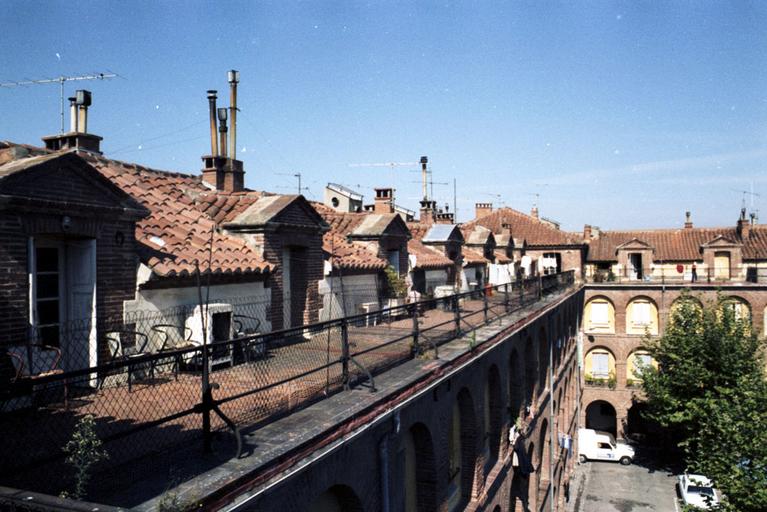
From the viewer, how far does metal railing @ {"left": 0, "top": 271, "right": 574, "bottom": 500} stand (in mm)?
4328

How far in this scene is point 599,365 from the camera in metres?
37.7

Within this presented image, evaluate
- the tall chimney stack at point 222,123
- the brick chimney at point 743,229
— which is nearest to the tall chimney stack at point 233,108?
the tall chimney stack at point 222,123

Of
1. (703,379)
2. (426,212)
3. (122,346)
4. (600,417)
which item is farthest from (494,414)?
(600,417)

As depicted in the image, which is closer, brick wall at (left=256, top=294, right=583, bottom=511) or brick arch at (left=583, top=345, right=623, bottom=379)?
brick wall at (left=256, top=294, right=583, bottom=511)

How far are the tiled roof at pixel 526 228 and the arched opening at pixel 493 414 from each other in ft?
87.8

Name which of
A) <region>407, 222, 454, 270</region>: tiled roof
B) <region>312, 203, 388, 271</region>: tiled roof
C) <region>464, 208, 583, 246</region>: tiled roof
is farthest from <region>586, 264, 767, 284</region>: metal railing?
<region>312, 203, 388, 271</region>: tiled roof

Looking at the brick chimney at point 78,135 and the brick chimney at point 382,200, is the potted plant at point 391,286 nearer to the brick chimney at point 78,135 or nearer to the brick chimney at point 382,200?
the brick chimney at point 382,200

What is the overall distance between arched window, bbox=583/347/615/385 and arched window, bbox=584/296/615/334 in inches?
52.9

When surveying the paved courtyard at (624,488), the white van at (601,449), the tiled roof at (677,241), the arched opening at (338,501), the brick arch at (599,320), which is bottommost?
the paved courtyard at (624,488)

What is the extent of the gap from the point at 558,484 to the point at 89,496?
76.5 ft

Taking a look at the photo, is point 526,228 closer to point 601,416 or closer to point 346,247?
point 601,416

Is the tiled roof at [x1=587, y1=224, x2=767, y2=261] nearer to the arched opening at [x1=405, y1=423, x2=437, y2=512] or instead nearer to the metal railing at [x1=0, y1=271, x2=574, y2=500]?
the metal railing at [x1=0, y1=271, x2=574, y2=500]

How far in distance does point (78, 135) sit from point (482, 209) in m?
36.8

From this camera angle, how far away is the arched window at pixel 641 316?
1447 inches
